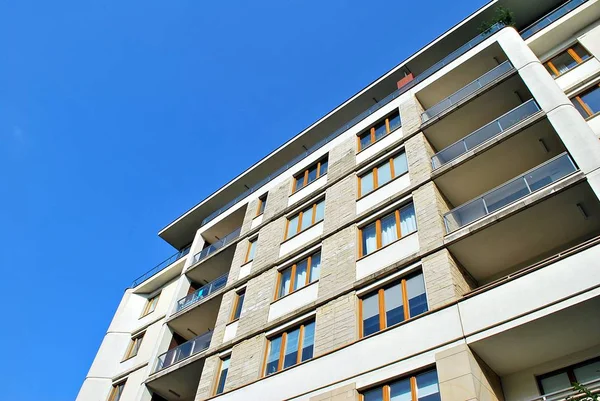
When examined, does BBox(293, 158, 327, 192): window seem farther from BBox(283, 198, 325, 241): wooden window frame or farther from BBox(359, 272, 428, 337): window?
BBox(359, 272, 428, 337): window

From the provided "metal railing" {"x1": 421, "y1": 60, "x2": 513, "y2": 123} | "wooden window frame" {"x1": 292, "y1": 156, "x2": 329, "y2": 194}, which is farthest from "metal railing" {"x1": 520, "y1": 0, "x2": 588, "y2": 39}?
"wooden window frame" {"x1": 292, "y1": 156, "x2": 329, "y2": 194}

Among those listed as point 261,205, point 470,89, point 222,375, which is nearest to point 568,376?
point 470,89

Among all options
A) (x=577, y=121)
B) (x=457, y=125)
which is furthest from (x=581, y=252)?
(x=457, y=125)

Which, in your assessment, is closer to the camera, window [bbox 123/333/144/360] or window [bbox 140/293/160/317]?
window [bbox 123/333/144/360]

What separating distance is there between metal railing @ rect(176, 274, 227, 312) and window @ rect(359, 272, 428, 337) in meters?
8.82

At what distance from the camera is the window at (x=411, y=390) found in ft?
34.9

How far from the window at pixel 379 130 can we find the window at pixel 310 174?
82.5 inches

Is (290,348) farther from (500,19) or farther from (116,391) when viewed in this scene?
(500,19)

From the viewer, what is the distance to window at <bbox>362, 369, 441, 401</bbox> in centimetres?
1063

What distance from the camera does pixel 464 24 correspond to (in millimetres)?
22422

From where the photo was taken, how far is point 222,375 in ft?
54.7

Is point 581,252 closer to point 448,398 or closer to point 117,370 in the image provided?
point 448,398

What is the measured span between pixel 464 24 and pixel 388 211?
11748 mm

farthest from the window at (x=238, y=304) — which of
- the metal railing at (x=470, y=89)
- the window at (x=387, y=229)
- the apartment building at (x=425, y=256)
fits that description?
the metal railing at (x=470, y=89)
